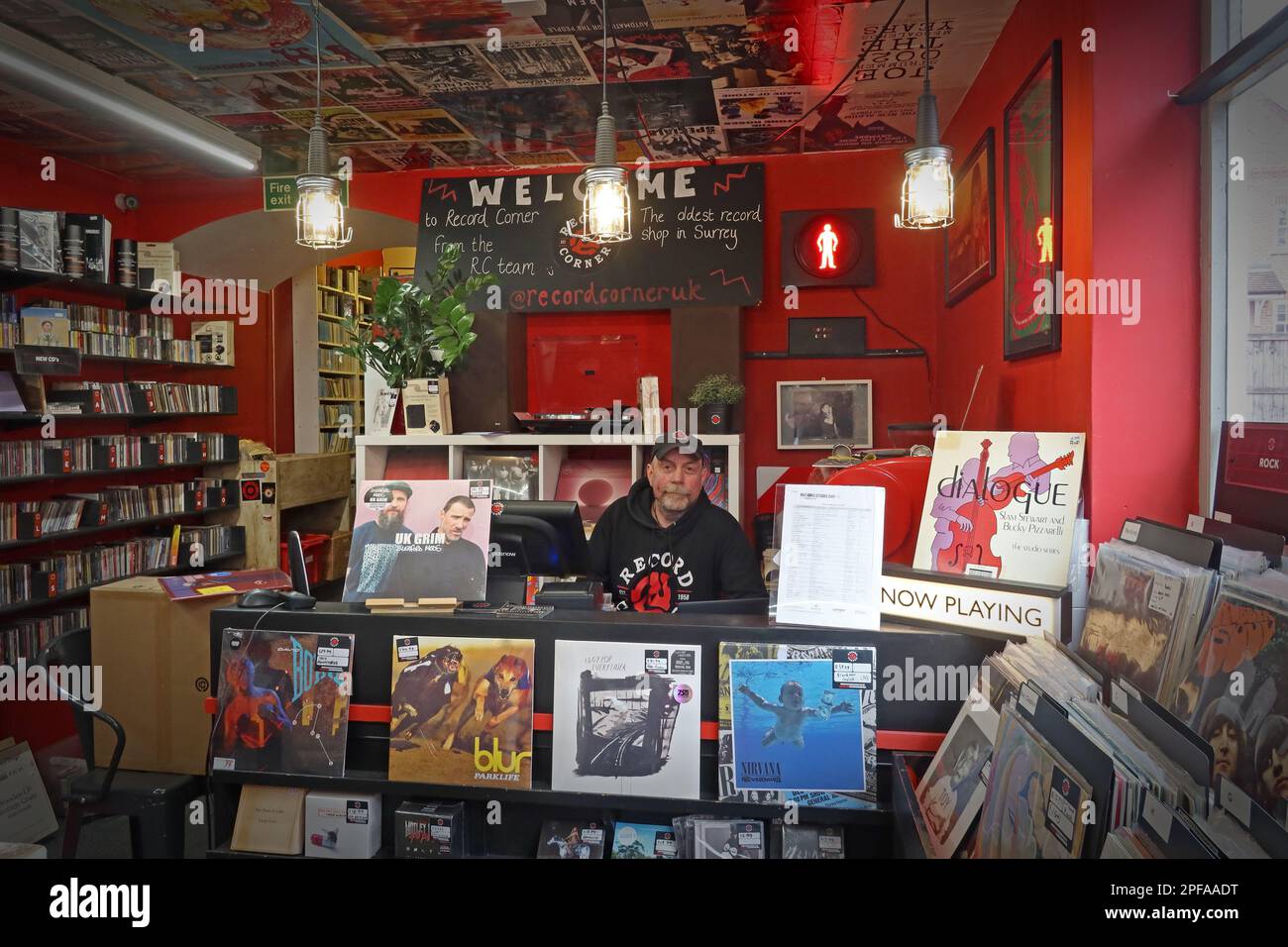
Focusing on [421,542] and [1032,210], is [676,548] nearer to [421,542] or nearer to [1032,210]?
[421,542]

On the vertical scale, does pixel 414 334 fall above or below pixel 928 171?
below

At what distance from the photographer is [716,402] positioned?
4527 mm

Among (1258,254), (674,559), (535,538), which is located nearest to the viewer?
(1258,254)

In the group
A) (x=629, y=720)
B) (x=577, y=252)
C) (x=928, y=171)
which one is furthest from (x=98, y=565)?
(x=928, y=171)

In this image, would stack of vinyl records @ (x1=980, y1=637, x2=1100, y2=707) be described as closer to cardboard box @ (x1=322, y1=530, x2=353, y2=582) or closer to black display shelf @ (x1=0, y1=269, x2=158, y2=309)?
black display shelf @ (x1=0, y1=269, x2=158, y2=309)

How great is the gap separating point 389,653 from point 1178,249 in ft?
7.21

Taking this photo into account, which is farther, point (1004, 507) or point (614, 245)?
point (614, 245)

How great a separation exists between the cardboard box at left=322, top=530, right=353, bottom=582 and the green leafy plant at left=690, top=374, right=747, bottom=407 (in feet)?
10.5

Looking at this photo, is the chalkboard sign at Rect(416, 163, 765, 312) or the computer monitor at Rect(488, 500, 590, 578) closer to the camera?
the computer monitor at Rect(488, 500, 590, 578)

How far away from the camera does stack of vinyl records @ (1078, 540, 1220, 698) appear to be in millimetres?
1452

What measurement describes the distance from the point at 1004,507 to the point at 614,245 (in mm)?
3614

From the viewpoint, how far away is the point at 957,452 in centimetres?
216

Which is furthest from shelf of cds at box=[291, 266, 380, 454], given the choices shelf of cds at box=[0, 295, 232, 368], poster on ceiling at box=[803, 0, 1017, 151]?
poster on ceiling at box=[803, 0, 1017, 151]
